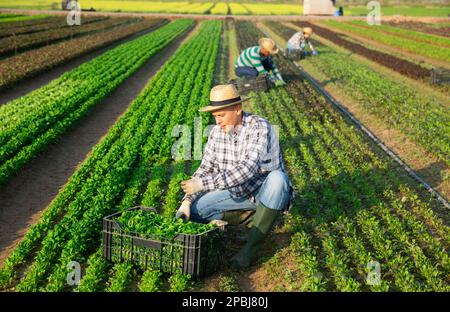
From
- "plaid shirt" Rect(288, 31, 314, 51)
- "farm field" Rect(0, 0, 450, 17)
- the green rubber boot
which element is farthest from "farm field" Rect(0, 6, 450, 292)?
"farm field" Rect(0, 0, 450, 17)

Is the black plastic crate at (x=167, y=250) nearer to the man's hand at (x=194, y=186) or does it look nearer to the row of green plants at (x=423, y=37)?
the man's hand at (x=194, y=186)

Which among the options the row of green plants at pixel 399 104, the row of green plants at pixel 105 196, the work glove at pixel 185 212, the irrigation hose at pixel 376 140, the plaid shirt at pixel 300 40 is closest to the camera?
the row of green plants at pixel 105 196

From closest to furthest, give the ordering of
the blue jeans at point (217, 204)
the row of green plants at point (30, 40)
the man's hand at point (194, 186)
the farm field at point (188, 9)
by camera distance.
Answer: the man's hand at point (194, 186)
the blue jeans at point (217, 204)
the row of green plants at point (30, 40)
the farm field at point (188, 9)

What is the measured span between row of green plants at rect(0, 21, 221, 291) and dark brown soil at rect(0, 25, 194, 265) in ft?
0.92

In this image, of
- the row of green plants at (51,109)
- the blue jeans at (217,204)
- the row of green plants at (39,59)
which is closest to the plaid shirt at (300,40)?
the row of green plants at (51,109)

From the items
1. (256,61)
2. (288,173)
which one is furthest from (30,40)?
(288,173)

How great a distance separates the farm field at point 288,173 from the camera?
5.39m

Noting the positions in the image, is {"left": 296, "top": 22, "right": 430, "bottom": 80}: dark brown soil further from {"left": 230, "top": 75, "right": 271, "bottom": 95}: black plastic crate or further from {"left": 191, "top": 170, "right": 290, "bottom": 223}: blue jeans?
{"left": 191, "top": 170, "right": 290, "bottom": 223}: blue jeans

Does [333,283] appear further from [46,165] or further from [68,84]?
[68,84]

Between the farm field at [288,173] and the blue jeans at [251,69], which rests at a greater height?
the blue jeans at [251,69]

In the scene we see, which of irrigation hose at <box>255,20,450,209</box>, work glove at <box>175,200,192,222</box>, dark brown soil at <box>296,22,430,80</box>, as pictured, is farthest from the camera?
dark brown soil at <box>296,22,430,80</box>

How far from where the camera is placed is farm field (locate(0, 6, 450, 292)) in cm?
539

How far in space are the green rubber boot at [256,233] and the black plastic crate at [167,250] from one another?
0.23 metres
